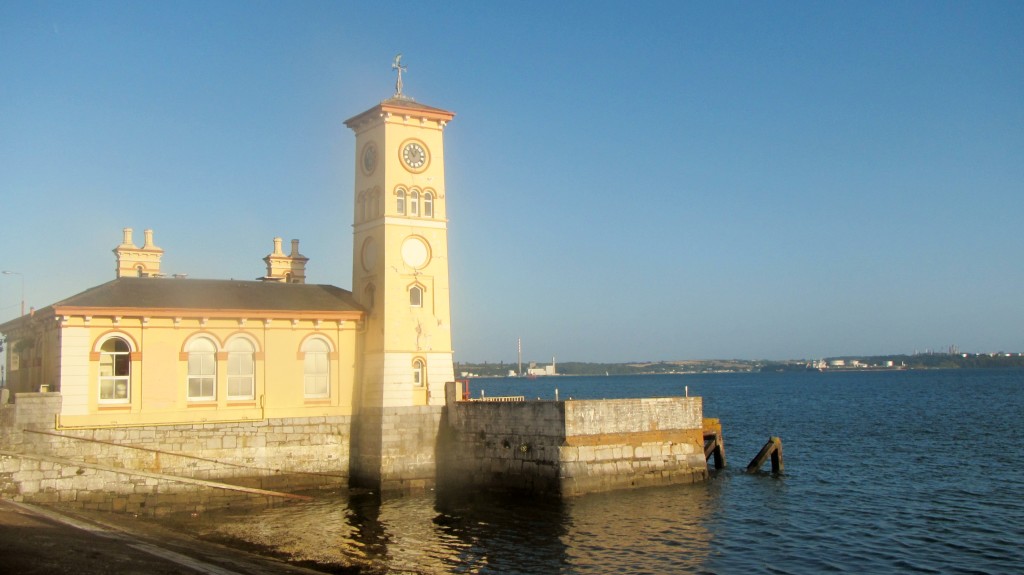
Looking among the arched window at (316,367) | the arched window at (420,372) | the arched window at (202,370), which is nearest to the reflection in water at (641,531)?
the arched window at (420,372)

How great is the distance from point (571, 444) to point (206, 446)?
1235cm

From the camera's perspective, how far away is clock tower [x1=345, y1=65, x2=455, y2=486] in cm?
3281

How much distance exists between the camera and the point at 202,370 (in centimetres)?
3105

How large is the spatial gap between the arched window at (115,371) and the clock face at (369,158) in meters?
11.2

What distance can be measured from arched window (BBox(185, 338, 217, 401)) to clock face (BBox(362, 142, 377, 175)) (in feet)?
30.0

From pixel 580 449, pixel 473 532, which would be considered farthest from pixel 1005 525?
pixel 473 532

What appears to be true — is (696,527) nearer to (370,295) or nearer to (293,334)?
(370,295)

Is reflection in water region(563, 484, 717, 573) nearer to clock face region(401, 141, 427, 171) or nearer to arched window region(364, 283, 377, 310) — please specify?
arched window region(364, 283, 377, 310)

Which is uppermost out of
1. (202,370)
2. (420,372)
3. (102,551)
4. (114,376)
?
(202,370)

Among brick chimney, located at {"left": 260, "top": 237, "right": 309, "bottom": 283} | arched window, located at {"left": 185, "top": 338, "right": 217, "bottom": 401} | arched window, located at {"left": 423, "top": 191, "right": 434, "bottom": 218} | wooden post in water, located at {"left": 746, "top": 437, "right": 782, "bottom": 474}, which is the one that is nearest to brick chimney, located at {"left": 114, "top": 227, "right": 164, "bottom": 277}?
brick chimney, located at {"left": 260, "top": 237, "right": 309, "bottom": 283}

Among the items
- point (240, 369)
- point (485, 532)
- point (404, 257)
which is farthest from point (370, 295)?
point (485, 532)

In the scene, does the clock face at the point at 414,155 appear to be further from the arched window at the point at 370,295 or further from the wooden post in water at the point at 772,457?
the wooden post in water at the point at 772,457

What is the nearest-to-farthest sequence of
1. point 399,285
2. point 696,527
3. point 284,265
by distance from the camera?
point 696,527, point 399,285, point 284,265

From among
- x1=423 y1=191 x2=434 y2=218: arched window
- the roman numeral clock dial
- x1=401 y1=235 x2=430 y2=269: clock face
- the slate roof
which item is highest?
the roman numeral clock dial
